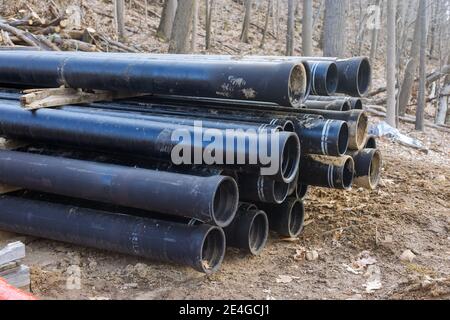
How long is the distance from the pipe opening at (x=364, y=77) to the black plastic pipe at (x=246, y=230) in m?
1.71

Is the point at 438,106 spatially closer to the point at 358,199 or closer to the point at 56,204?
the point at 358,199

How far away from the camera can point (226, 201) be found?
4.05 metres

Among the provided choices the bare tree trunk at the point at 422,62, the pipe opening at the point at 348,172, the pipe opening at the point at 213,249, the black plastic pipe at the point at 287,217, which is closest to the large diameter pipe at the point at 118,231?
the pipe opening at the point at 213,249

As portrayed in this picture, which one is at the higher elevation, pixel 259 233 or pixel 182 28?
pixel 182 28

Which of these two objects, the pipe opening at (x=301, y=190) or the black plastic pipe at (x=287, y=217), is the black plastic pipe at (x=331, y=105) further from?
the black plastic pipe at (x=287, y=217)

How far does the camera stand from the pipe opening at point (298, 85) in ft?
14.3

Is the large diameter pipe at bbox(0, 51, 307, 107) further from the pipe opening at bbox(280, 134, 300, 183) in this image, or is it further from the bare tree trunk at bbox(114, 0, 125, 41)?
the bare tree trunk at bbox(114, 0, 125, 41)

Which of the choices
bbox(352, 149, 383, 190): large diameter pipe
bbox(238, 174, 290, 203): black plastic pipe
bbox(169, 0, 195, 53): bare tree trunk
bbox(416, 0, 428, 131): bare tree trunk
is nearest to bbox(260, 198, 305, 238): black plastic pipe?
bbox(238, 174, 290, 203): black plastic pipe

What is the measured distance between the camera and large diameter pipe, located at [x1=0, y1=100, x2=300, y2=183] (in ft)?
13.1

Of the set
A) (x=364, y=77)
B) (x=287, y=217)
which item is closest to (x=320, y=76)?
(x=364, y=77)

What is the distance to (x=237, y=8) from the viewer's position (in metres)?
28.4

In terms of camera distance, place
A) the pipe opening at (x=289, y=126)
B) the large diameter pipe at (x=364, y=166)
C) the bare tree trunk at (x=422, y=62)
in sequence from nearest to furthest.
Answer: the pipe opening at (x=289, y=126), the large diameter pipe at (x=364, y=166), the bare tree trunk at (x=422, y=62)

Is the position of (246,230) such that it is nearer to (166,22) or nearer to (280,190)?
(280,190)

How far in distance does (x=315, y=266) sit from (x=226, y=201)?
1152mm
